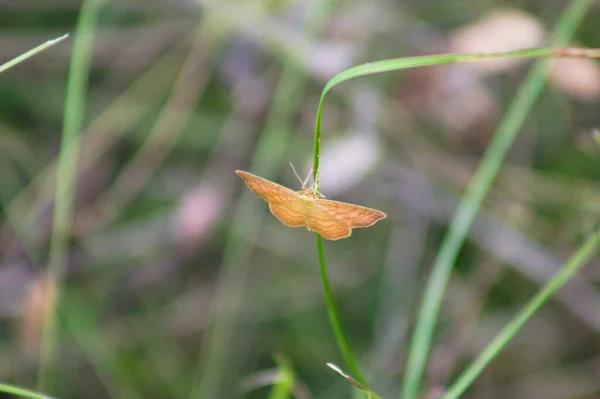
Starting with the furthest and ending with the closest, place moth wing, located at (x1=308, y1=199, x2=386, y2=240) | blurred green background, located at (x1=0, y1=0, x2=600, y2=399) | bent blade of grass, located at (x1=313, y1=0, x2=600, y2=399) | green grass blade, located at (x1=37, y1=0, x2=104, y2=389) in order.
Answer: blurred green background, located at (x1=0, y1=0, x2=600, y2=399)
green grass blade, located at (x1=37, y1=0, x2=104, y2=389)
moth wing, located at (x1=308, y1=199, x2=386, y2=240)
bent blade of grass, located at (x1=313, y1=0, x2=600, y2=399)

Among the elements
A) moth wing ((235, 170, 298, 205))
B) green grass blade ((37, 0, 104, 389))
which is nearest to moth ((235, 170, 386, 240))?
moth wing ((235, 170, 298, 205))

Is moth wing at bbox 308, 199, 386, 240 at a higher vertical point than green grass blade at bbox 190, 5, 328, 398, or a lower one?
lower

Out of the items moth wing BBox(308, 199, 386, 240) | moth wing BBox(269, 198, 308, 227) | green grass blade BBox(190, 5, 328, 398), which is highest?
green grass blade BBox(190, 5, 328, 398)

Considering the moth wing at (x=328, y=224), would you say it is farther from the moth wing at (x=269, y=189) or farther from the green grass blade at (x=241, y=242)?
the green grass blade at (x=241, y=242)

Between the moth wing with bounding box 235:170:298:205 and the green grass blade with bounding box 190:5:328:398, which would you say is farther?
the green grass blade with bounding box 190:5:328:398

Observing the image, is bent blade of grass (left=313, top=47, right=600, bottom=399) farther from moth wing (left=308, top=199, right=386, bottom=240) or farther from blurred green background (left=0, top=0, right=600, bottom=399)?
blurred green background (left=0, top=0, right=600, bottom=399)

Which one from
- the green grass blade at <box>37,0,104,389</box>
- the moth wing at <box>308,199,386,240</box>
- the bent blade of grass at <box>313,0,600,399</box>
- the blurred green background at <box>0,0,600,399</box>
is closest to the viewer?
the bent blade of grass at <box>313,0,600,399</box>

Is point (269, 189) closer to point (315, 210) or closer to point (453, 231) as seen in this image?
point (315, 210)
